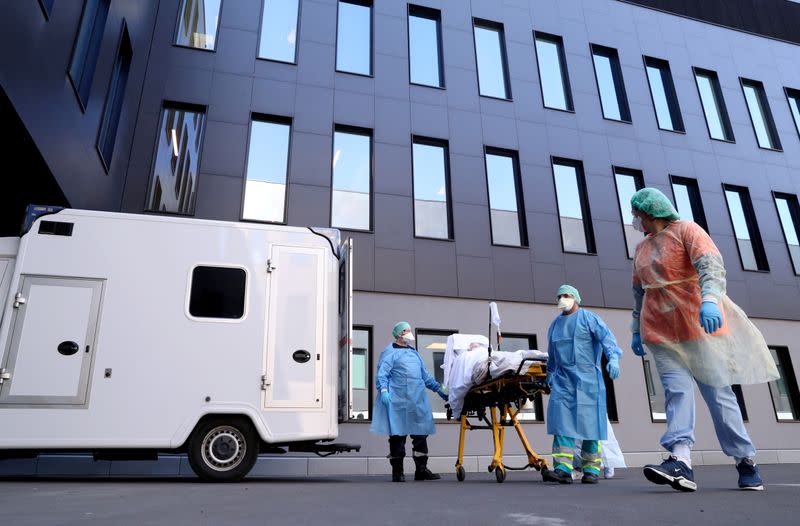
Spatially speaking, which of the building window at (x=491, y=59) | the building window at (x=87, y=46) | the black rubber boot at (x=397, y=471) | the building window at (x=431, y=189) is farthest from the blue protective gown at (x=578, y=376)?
the building window at (x=491, y=59)

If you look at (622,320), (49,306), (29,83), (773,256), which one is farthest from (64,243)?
(773,256)

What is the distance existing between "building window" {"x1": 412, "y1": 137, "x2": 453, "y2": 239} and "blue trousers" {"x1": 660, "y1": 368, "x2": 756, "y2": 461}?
7.21 m

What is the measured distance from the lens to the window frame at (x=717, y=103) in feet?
47.7

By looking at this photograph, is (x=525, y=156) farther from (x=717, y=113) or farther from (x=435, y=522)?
(x=435, y=522)

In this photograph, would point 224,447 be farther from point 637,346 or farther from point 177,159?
point 177,159

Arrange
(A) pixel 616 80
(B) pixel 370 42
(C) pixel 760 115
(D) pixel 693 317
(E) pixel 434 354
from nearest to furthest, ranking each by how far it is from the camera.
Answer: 1. (D) pixel 693 317
2. (E) pixel 434 354
3. (B) pixel 370 42
4. (A) pixel 616 80
5. (C) pixel 760 115

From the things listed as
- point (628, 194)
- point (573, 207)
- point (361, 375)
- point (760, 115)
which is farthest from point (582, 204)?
point (760, 115)

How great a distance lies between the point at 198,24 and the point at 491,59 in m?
6.46

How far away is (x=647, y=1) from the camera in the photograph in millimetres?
15211

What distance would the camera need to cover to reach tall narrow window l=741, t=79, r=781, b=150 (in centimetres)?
1519

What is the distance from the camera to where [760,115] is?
51.3 feet

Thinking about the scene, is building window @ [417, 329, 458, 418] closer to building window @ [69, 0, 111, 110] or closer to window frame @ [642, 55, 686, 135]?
building window @ [69, 0, 111, 110]

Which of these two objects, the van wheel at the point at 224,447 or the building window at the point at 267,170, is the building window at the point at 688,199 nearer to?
the building window at the point at 267,170

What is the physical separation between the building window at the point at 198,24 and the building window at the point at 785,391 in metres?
13.7
